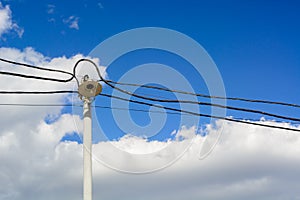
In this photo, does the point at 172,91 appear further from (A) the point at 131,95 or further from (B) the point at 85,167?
(B) the point at 85,167

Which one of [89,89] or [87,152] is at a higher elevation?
[89,89]

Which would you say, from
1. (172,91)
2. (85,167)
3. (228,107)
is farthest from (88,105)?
(228,107)

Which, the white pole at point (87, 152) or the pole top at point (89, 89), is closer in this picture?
the white pole at point (87, 152)

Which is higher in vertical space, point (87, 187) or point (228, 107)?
point (228, 107)

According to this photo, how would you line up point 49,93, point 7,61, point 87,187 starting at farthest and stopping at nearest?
point 49,93 < point 7,61 < point 87,187

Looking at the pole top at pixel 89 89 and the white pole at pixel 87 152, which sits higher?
the pole top at pixel 89 89

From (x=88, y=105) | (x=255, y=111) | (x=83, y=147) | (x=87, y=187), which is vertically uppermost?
(x=255, y=111)

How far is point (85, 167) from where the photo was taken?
11.3 metres

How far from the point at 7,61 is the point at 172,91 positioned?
16.8 feet

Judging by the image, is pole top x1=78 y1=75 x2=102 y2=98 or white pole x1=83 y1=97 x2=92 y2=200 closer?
white pole x1=83 y1=97 x2=92 y2=200

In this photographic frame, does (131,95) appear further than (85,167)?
Yes

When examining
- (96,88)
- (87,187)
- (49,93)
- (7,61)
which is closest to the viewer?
(87,187)

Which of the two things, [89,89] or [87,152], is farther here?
[89,89]

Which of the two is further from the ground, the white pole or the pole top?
the pole top
